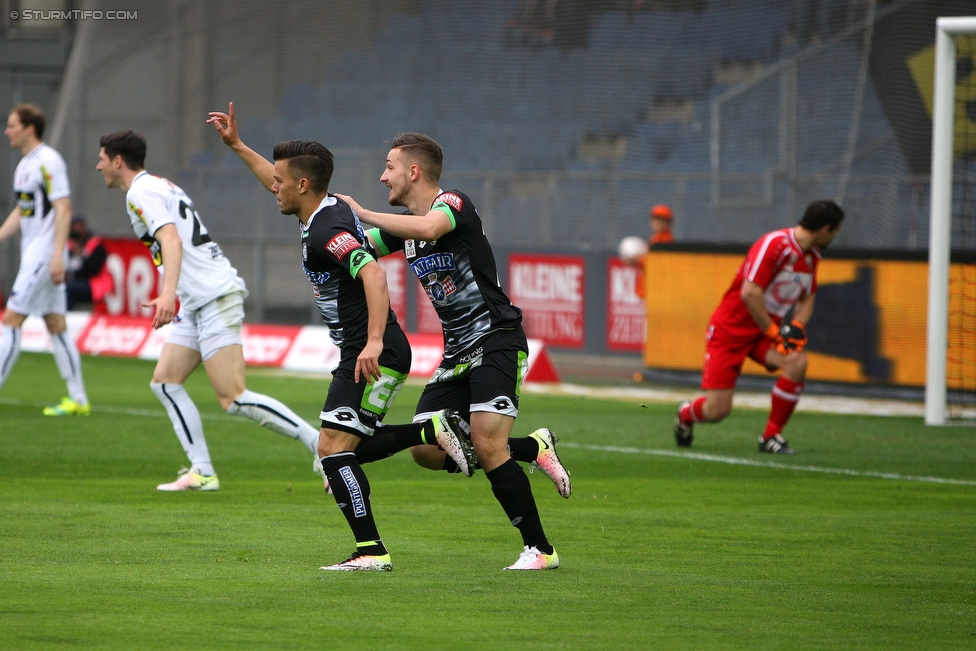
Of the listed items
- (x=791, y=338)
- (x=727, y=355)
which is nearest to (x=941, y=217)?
(x=791, y=338)

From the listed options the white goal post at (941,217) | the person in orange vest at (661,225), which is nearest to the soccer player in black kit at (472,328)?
the white goal post at (941,217)

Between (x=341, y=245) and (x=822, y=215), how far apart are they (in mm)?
5796

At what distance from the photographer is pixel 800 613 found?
527cm

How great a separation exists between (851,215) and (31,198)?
12064 millimetres

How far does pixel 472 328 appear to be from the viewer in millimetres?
6117

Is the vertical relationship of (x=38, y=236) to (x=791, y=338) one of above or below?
above

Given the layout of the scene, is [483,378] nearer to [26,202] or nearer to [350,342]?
[350,342]

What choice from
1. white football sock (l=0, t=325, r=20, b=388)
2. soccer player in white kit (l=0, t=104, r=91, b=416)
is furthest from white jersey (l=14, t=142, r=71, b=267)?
white football sock (l=0, t=325, r=20, b=388)

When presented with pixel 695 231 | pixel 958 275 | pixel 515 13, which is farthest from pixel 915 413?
pixel 515 13

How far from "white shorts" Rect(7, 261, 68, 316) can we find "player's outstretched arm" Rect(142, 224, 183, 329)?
376 centimetres

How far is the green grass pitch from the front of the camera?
16.0 ft

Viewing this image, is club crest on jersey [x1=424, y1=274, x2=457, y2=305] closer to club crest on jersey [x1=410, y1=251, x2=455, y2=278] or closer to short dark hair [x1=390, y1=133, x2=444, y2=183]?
club crest on jersey [x1=410, y1=251, x2=455, y2=278]

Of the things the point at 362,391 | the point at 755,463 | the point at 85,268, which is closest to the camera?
the point at 362,391

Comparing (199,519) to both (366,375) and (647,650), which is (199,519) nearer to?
(366,375)
